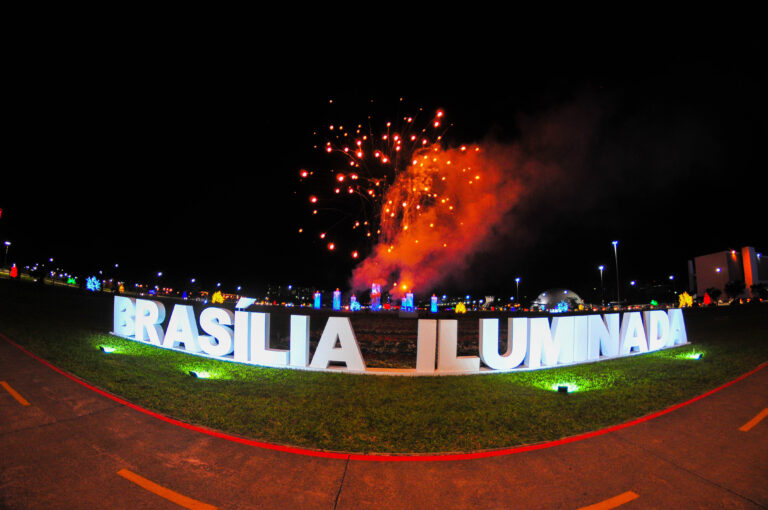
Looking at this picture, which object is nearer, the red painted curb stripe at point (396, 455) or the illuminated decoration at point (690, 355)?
the red painted curb stripe at point (396, 455)

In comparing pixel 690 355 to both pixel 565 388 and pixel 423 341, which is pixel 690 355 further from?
pixel 423 341

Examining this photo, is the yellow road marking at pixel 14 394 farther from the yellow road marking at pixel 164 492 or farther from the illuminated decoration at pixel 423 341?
the illuminated decoration at pixel 423 341

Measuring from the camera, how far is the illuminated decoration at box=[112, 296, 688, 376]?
9578 mm

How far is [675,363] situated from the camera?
11.3m

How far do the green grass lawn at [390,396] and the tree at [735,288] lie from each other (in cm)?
6489

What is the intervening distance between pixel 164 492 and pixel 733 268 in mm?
90923

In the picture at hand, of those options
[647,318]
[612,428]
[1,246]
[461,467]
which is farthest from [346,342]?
[1,246]

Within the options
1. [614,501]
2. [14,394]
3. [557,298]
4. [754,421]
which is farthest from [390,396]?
[557,298]

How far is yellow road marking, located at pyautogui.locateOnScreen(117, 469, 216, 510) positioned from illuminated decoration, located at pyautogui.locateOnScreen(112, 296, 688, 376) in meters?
5.51

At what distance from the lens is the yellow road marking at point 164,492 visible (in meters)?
3.68

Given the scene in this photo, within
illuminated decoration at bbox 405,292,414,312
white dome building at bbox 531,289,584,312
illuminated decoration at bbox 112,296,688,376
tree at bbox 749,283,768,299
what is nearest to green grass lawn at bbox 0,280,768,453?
illuminated decoration at bbox 112,296,688,376

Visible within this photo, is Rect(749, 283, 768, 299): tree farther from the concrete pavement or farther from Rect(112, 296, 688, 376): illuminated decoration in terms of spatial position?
the concrete pavement

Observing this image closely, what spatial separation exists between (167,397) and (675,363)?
14637mm

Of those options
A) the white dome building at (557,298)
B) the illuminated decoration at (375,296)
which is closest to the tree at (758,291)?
the white dome building at (557,298)
